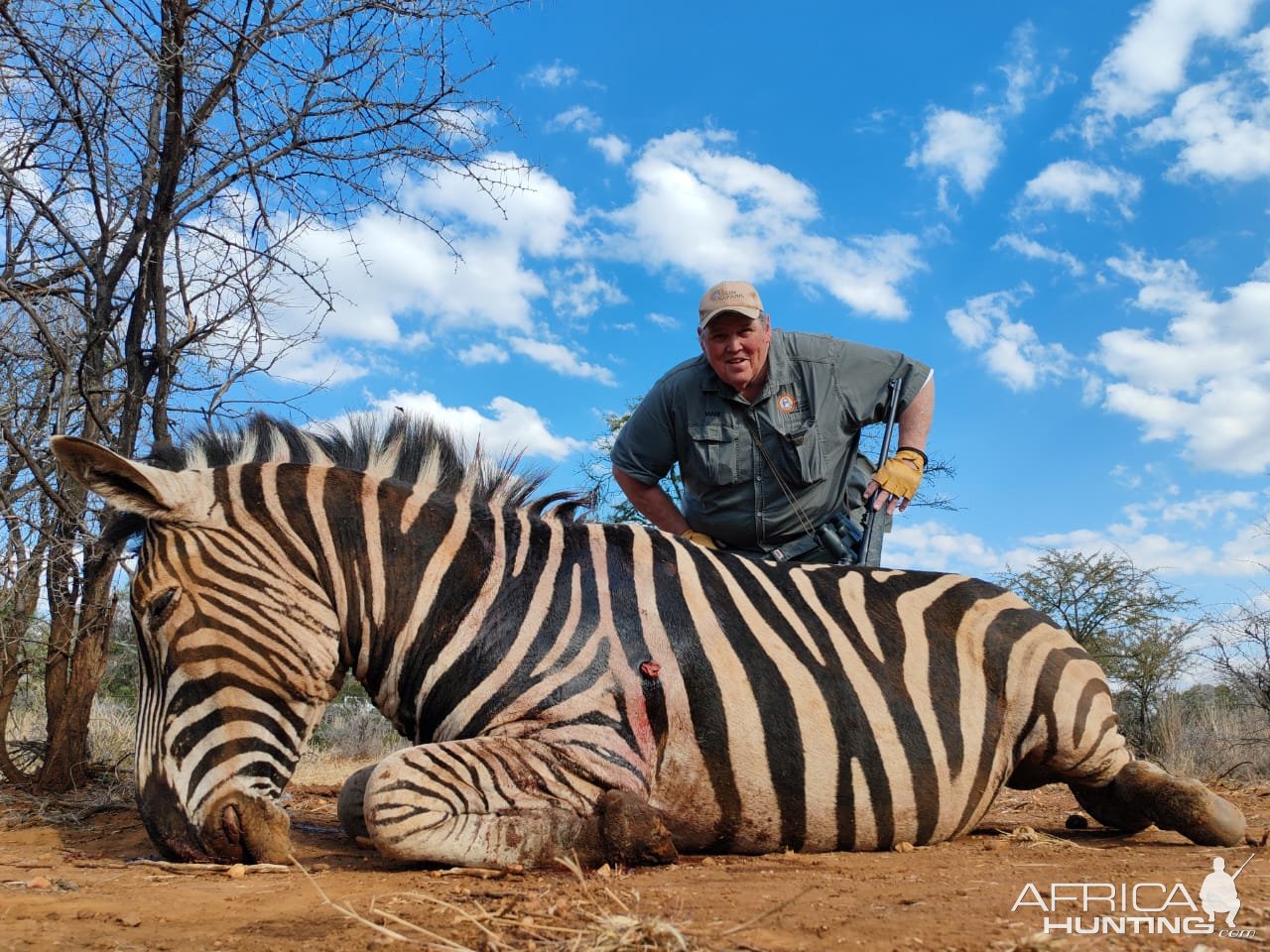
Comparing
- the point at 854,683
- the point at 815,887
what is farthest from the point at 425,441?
the point at 815,887

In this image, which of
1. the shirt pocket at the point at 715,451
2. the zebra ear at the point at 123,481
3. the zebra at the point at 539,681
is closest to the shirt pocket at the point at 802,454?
the shirt pocket at the point at 715,451

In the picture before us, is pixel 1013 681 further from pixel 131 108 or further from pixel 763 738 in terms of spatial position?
pixel 131 108

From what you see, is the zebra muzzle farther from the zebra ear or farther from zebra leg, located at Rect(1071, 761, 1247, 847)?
zebra leg, located at Rect(1071, 761, 1247, 847)

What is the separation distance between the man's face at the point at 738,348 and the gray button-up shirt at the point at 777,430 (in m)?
0.08

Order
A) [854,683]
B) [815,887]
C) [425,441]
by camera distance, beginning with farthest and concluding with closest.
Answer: [425,441]
[854,683]
[815,887]

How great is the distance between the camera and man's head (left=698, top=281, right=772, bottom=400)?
5297 millimetres

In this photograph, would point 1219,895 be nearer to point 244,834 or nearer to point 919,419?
point 244,834

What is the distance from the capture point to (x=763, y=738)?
11.4ft

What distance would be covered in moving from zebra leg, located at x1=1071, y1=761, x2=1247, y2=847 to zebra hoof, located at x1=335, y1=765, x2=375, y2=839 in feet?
10.1

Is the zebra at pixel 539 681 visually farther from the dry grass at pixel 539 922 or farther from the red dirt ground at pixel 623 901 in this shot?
the dry grass at pixel 539 922

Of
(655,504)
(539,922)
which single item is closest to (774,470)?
(655,504)

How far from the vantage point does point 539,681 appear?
3369 millimetres

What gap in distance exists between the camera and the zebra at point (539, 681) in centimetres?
320

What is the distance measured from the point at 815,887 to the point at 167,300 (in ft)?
16.5
